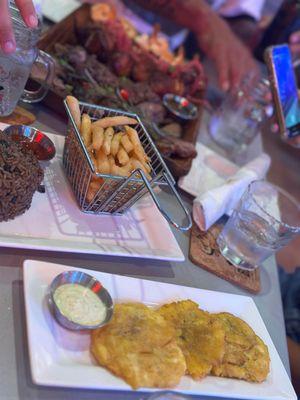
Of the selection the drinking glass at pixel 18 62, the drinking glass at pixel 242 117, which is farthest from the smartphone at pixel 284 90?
the drinking glass at pixel 18 62

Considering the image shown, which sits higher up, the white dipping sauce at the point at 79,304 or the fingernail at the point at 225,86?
the white dipping sauce at the point at 79,304

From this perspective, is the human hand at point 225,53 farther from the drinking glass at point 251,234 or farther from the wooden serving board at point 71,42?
the drinking glass at point 251,234

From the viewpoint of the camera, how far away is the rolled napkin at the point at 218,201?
62.0 inches

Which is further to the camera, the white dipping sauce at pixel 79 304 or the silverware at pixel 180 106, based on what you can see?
the silverware at pixel 180 106

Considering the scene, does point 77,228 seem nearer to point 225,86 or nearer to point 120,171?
point 120,171

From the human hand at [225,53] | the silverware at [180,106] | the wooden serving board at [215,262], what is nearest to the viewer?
the wooden serving board at [215,262]

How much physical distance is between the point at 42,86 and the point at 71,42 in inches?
25.0

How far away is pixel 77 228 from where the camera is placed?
1.27 m

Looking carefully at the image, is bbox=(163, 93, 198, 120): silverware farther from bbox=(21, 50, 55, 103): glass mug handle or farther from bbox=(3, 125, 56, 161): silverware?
bbox=(3, 125, 56, 161): silverware

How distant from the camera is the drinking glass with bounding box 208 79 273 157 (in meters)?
2.32

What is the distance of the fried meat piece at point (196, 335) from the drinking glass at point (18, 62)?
84cm

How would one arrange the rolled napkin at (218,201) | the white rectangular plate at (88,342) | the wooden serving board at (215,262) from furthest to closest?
the rolled napkin at (218,201), the wooden serving board at (215,262), the white rectangular plate at (88,342)

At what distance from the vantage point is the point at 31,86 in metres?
1.62

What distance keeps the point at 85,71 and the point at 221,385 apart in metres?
1.35
